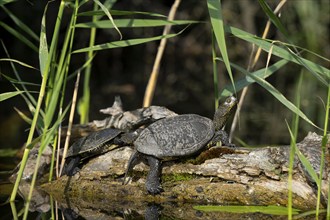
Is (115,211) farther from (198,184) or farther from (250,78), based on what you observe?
(250,78)

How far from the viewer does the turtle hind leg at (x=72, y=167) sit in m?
3.85

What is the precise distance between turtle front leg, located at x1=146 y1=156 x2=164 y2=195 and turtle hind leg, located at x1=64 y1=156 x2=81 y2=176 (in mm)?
514

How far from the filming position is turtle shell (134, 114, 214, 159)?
355cm

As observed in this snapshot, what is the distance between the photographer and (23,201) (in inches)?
150

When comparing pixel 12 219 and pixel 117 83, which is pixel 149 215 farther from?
pixel 117 83

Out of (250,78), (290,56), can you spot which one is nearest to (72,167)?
(250,78)

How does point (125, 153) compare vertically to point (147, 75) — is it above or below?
above

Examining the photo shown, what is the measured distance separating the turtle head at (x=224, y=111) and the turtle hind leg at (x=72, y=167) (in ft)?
2.71

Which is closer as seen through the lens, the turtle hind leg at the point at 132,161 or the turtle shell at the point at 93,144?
the turtle hind leg at the point at 132,161

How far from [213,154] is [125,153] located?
52cm

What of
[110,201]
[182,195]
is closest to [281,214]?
[182,195]

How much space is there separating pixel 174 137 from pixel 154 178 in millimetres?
244

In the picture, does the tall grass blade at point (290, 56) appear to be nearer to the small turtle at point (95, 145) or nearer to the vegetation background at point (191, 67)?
the small turtle at point (95, 145)

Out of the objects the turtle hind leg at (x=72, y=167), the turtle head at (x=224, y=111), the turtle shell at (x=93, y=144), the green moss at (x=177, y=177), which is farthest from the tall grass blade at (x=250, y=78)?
the turtle hind leg at (x=72, y=167)
